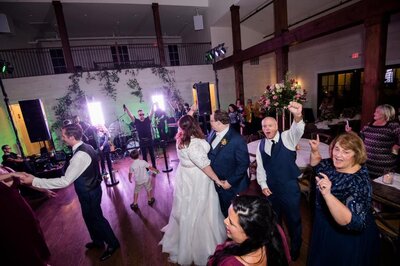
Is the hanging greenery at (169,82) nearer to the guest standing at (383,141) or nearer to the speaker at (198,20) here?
the speaker at (198,20)

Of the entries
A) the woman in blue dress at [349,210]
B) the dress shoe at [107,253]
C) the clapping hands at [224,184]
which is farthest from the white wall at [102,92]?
the woman in blue dress at [349,210]

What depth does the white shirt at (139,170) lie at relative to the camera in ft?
12.2

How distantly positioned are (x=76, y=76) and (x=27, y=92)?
→ 68.4 inches

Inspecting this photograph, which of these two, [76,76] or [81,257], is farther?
[76,76]

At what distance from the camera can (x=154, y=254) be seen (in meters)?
2.65

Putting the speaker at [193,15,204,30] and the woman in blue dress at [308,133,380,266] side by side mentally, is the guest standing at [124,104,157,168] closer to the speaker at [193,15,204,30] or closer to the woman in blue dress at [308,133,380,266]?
the woman in blue dress at [308,133,380,266]

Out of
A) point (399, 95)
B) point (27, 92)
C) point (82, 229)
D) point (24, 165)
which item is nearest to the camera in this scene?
point (82, 229)

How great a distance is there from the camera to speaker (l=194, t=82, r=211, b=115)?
6395 millimetres

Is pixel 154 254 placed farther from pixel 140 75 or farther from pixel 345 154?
pixel 140 75

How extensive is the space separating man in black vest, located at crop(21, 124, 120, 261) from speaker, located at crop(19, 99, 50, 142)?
4.36 m

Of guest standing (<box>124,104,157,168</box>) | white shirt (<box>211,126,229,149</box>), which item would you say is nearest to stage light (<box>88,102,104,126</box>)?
guest standing (<box>124,104,157,168</box>)

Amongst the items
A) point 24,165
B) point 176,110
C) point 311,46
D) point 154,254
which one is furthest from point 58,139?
point 311,46

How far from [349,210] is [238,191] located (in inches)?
47.9

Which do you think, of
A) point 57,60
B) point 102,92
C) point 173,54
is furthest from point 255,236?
point 173,54
